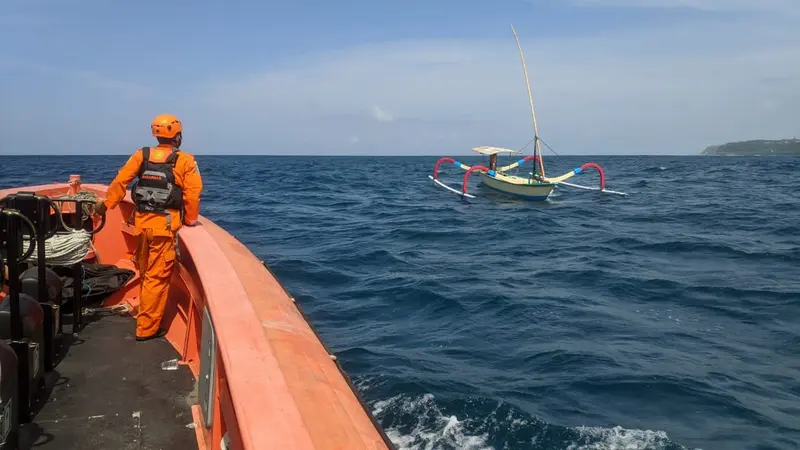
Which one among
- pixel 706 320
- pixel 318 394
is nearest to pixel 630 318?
pixel 706 320

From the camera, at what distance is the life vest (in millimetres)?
4016

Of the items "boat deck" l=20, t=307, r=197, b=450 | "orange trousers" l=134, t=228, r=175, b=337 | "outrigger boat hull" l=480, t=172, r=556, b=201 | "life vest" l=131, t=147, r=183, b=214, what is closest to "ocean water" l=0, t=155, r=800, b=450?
"boat deck" l=20, t=307, r=197, b=450

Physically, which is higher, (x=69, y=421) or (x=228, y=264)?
(x=228, y=264)

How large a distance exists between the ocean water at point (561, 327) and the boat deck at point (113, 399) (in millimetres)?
1708

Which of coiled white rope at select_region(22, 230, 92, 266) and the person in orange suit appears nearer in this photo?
the person in orange suit

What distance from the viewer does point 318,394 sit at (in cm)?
193

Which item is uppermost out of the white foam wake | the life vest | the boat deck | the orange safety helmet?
the orange safety helmet

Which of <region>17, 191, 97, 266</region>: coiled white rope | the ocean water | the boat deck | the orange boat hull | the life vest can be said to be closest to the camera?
the orange boat hull

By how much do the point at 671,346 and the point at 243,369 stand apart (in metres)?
5.34

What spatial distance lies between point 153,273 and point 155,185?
1.98 ft

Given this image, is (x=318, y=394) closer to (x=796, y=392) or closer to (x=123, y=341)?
(x=123, y=341)

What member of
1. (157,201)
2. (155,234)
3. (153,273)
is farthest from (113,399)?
(157,201)

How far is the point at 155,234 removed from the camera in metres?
4.03

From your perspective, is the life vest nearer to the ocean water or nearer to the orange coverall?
the orange coverall
